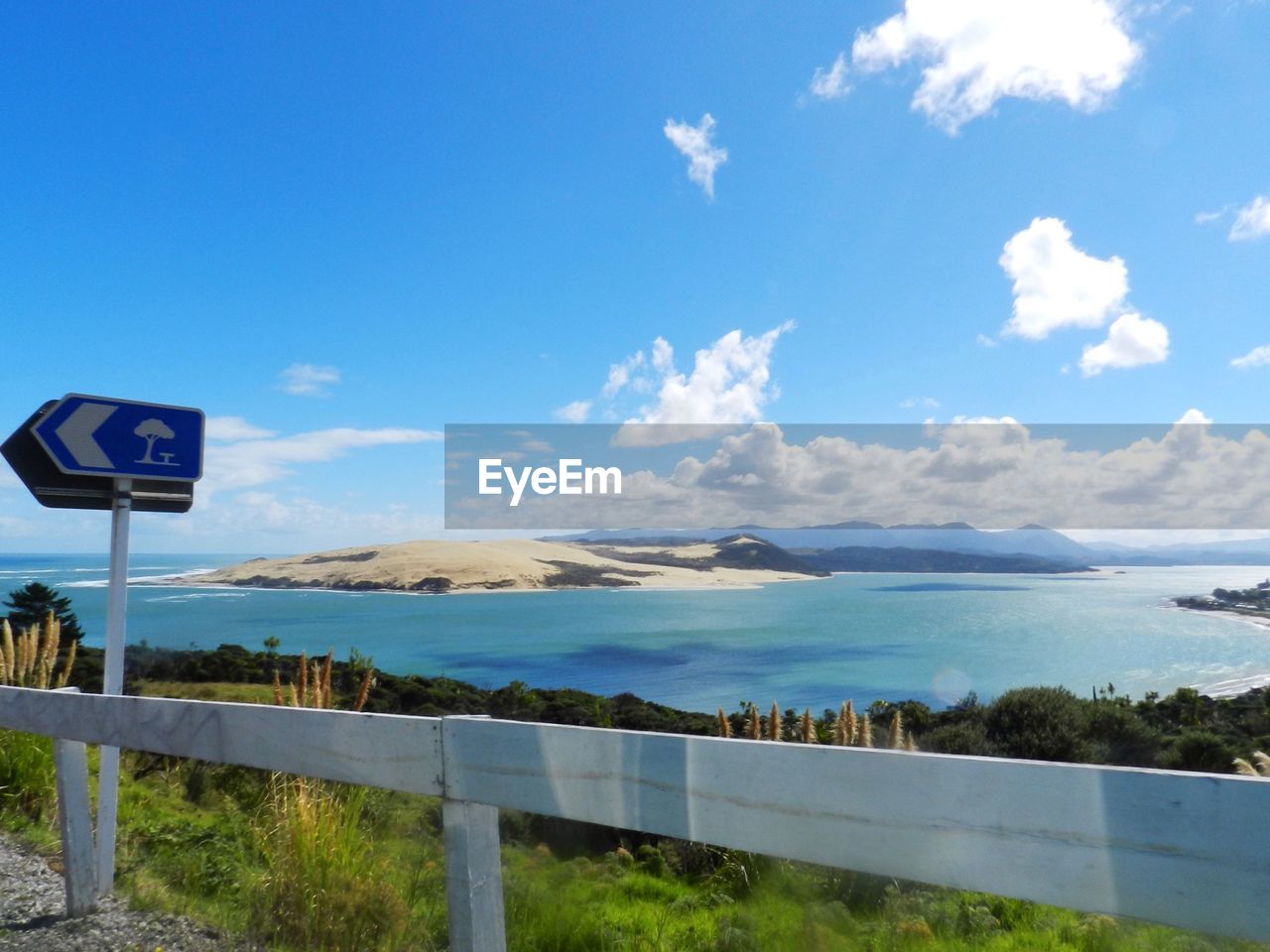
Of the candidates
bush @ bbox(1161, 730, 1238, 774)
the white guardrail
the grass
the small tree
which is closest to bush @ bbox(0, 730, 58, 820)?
the grass

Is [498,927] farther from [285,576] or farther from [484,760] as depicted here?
[285,576]

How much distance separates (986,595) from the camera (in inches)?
1399

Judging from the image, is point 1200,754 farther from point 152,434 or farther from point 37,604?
point 37,604

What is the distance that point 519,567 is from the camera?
32250 millimetres

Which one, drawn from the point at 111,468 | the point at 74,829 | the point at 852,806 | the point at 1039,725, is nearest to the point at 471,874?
the point at 852,806

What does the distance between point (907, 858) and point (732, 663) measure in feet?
98.1

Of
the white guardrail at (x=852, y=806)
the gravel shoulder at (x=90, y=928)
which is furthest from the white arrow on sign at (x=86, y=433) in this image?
the white guardrail at (x=852, y=806)

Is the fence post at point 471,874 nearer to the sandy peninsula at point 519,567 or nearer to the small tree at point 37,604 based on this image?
the small tree at point 37,604

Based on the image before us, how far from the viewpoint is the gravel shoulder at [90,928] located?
3.56 metres

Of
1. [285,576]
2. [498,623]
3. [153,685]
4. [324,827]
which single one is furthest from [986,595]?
[324,827]

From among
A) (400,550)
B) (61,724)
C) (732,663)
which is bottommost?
(732,663)

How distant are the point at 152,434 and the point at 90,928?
90.2 inches

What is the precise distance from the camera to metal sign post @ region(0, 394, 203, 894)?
424cm

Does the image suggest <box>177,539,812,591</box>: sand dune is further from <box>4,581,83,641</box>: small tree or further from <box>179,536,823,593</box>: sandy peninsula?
<box>4,581,83,641</box>: small tree
